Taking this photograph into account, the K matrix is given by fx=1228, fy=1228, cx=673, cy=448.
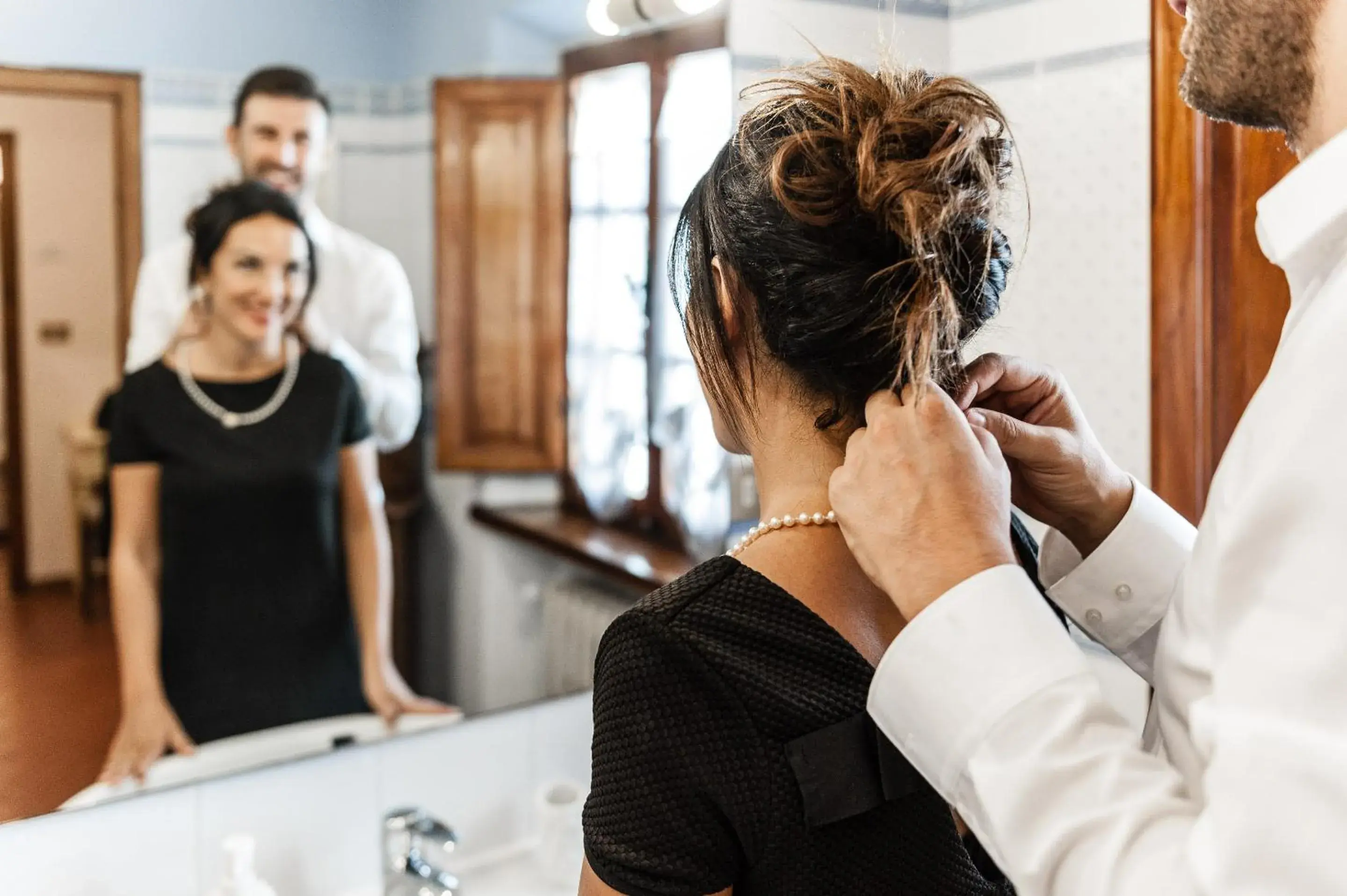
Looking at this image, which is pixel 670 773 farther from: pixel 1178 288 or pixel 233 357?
pixel 1178 288

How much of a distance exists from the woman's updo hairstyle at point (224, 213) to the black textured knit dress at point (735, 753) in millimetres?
761

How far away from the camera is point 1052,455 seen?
1058 millimetres

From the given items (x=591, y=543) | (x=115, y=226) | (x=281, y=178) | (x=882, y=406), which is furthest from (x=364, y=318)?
(x=882, y=406)

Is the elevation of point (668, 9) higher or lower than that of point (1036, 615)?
higher

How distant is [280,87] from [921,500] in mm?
938

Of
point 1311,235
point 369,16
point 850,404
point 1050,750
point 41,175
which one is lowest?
point 1050,750

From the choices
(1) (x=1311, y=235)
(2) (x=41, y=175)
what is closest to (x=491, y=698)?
(2) (x=41, y=175)

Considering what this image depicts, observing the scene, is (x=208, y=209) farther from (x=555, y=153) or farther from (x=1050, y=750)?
(x=1050, y=750)

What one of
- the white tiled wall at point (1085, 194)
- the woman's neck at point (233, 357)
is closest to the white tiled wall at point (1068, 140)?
the white tiled wall at point (1085, 194)

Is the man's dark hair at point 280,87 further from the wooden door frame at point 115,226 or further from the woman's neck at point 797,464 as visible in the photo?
the woman's neck at point 797,464

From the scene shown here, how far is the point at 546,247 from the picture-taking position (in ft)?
5.34

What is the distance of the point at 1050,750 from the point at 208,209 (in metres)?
1.06

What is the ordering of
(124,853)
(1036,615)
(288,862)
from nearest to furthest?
(1036,615) → (124,853) → (288,862)

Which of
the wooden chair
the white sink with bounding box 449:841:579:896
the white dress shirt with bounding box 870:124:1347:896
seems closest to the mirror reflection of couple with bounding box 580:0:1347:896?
the white dress shirt with bounding box 870:124:1347:896
